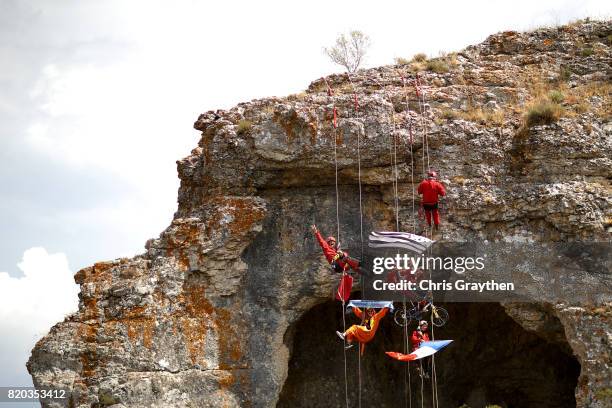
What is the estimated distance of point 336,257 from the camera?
18.8 meters

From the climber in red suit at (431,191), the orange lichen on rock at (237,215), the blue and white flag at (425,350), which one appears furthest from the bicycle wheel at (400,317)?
the orange lichen on rock at (237,215)

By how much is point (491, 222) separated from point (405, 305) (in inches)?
93.1

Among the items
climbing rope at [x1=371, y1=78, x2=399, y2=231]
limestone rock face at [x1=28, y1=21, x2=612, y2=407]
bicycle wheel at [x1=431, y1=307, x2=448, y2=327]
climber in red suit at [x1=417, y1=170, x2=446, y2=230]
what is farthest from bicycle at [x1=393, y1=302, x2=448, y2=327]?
climber in red suit at [x1=417, y1=170, x2=446, y2=230]

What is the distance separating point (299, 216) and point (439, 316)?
137 inches

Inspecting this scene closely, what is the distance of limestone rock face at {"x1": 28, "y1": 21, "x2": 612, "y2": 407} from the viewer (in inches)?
749

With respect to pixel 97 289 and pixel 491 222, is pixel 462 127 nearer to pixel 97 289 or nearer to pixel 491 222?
pixel 491 222

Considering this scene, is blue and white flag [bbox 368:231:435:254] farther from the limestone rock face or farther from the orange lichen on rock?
the orange lichen on rock

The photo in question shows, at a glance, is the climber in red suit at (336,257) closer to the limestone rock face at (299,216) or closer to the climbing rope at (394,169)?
the limestone rock face at (299,216)

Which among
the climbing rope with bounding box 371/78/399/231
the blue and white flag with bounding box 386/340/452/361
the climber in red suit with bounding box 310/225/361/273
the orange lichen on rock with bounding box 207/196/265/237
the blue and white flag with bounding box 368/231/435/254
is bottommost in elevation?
the blue and white flag with bounding box 386/340/452/361

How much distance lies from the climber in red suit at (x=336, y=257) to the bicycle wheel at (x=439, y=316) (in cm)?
177

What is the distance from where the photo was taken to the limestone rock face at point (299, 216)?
19.0 m

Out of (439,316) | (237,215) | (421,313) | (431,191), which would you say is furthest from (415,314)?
(237,215)

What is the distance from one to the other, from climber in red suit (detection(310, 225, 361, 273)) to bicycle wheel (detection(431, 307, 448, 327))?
1.77 metres

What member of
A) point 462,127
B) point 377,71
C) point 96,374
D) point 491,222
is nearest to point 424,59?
point 377,71
